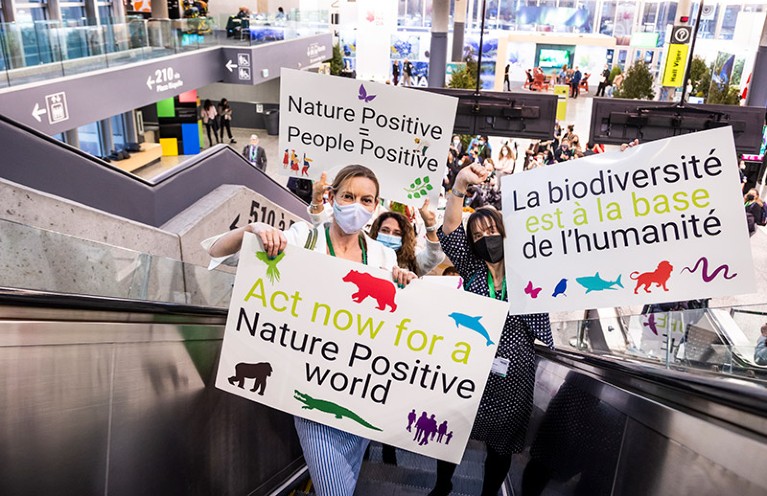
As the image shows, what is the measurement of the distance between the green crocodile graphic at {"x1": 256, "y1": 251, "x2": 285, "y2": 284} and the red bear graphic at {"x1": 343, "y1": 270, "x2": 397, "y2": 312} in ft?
0.95

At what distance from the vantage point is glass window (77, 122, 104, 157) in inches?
733

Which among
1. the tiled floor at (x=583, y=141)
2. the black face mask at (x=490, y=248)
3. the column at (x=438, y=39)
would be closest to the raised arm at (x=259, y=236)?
the black face mask at (x=490, y=248)

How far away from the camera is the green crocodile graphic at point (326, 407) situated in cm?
300

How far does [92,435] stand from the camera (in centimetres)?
256

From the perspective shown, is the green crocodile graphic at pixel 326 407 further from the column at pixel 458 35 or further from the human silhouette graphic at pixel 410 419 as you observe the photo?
the column at pixel 458 35

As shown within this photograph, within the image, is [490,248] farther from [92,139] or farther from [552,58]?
[552,58]

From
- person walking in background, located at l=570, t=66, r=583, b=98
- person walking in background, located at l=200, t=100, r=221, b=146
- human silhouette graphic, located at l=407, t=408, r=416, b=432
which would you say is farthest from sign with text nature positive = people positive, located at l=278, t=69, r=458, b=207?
person walking in background, located at l=570, t=66, r=583, b=98

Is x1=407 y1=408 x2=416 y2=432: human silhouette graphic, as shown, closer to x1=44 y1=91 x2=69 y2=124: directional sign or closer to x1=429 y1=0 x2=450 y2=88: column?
x1=44 y1=91 x2=69 y2=124: directional sign

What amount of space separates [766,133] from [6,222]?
60.8 ft

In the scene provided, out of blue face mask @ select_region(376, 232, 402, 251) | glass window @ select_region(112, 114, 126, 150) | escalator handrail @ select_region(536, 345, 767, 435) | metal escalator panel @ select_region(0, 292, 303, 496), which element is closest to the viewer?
escalator handrail @ select_region(536, 345, 767, 435)

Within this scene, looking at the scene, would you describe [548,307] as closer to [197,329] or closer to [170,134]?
[197,329]

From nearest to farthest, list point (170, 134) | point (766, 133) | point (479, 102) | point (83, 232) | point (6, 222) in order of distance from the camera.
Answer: point (6, 222) → point (83, 232) → point (479, 102) → point (766, 133) → point (170, 134)

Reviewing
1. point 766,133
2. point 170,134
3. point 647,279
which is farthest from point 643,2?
point 647,279

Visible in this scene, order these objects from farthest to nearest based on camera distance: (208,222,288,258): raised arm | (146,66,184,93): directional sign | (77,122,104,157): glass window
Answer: (77,122,104,157): glass window
(146,66,184,93): directional sign
(208,222,288,258): raised arm
